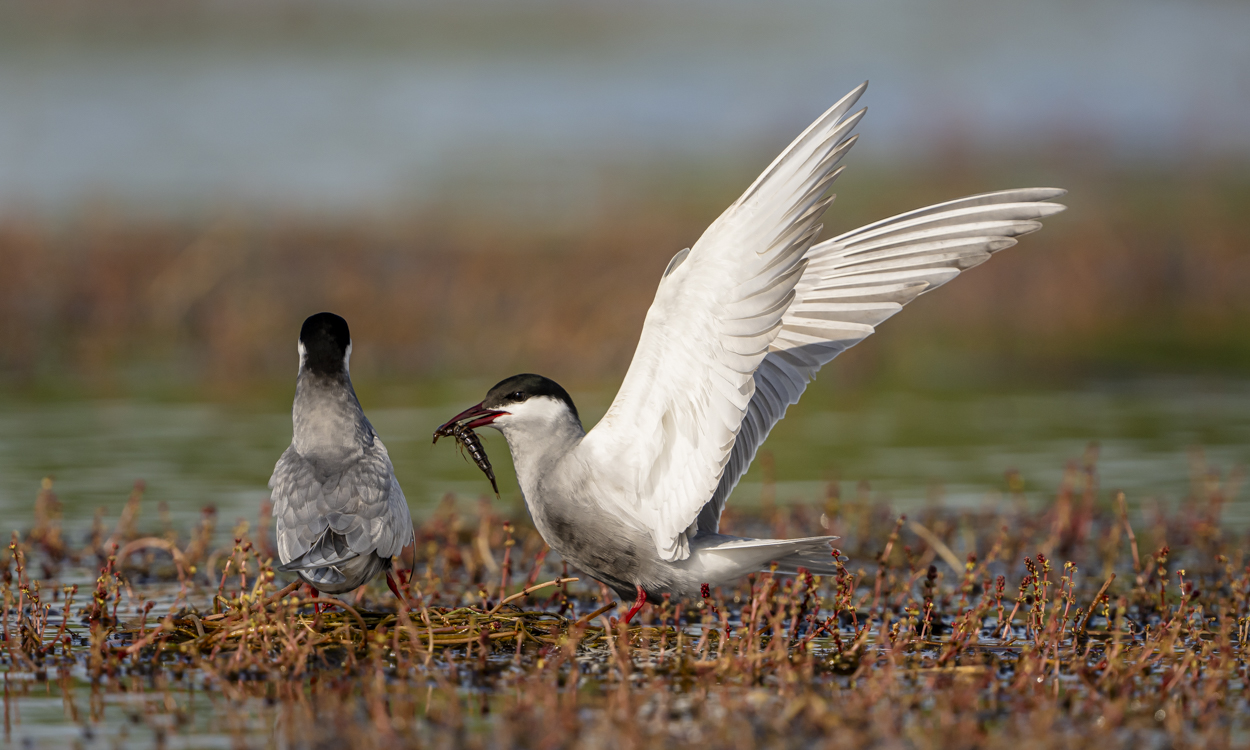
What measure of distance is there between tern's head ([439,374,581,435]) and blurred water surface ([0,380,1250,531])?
4.13m

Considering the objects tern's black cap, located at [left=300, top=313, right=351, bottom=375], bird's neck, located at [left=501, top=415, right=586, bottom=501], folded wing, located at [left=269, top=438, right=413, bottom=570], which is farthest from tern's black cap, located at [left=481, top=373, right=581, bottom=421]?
tern's black cap, located at [left=300, top=313, right=351, bottom=375]

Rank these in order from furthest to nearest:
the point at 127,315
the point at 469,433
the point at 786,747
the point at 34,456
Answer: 1. the point at 127,315
2. the point at 34,456
3. the point at 469,433
4. the point at 786,747

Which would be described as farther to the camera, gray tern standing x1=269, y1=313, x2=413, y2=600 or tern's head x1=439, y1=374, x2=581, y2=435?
tern's head x1=439, y1=374, x2=581, y2=435

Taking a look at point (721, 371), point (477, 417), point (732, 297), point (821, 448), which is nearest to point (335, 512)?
point (477, 417)

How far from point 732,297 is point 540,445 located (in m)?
1.42

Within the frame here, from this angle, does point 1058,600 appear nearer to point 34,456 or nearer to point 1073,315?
point 34,456

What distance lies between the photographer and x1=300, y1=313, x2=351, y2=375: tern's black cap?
7.38 meters

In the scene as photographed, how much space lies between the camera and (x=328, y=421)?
23.7ft

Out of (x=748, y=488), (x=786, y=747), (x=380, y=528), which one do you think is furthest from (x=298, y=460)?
(x=748, y=488)

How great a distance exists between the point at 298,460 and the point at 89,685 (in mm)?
1453

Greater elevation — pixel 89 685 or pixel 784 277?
pixel 784 277

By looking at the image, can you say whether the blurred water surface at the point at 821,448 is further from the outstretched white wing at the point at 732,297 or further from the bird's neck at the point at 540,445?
the outstretched white wing at the point at 732,297

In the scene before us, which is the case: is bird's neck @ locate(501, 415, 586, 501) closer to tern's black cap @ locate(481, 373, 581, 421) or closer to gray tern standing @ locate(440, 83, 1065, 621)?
gray tern standing @ locate(440, 83, 1065, 621)

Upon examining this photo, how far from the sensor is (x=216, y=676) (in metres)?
6.16
